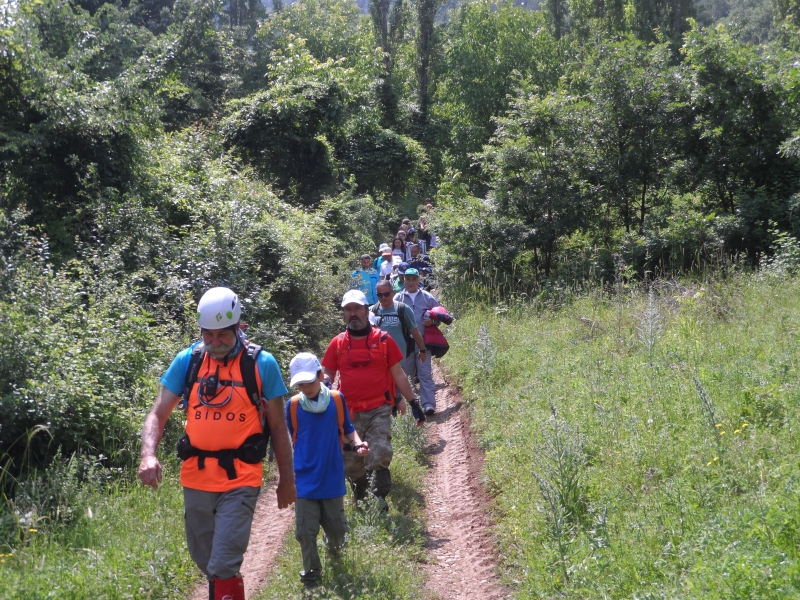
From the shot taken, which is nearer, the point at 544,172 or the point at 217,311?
the point at 217,311

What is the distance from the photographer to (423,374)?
9.89 metres

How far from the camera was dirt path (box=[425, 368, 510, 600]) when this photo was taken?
5.71 m

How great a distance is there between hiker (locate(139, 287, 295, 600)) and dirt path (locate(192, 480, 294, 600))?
162 centimetres

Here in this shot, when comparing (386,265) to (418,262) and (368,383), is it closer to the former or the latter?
(418,262)

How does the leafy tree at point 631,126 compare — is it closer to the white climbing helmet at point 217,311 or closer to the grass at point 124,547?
the grass at point 124,547

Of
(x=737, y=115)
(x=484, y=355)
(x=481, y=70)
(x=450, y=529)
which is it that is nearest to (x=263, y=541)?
Result: (x=450, y=529)

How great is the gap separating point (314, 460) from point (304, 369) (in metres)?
0.69

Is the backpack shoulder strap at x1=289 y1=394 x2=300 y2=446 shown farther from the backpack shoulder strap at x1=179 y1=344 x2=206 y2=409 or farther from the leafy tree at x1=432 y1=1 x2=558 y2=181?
the leafy tree at x1=432 y1=1 x2=558 y2=181

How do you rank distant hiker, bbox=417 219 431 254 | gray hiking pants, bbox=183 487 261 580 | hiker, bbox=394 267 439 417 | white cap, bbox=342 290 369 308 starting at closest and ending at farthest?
1. gray hiking pants, bbox=183 487 261 580
2. white cap, bbox=342 290 369 308
3. hiker, bbox=394 267 439 417
4. distant hiker, bbox=417 219 431 254

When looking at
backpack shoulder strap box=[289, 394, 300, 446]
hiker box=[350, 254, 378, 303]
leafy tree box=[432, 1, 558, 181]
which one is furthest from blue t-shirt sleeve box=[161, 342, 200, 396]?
leafy tree box=[432, 1, 558, 181]

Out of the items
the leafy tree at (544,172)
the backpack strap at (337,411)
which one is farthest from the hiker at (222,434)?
the leafy tree at (544,172)

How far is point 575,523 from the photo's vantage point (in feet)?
18.3

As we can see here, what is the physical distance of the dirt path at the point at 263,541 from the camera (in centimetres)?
586

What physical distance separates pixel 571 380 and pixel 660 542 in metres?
3.99
